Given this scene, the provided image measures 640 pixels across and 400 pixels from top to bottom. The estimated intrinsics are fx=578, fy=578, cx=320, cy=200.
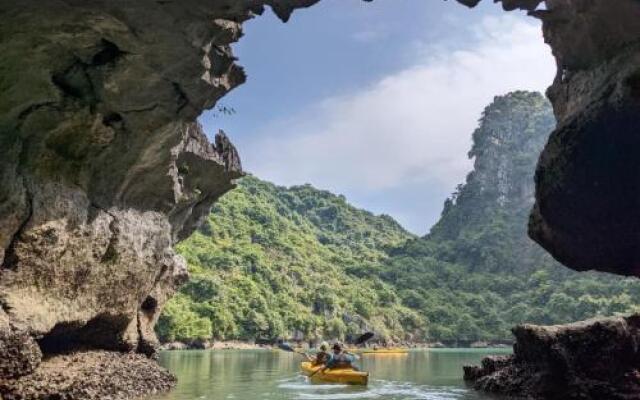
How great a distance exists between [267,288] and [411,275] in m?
33.0

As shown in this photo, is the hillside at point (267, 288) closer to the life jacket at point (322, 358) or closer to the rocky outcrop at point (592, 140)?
the life jacket at point (322, 358)

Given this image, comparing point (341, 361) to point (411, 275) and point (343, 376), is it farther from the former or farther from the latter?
point (411, 275)

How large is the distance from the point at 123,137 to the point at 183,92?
2314mm

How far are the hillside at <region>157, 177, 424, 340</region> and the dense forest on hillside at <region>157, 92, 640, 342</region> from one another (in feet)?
0.54

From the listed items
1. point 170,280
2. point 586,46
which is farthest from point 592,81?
point 170,280

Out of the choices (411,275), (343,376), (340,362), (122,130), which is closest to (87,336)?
(122,130)

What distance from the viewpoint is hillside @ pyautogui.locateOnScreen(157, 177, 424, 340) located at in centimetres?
5622

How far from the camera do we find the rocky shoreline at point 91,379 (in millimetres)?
10828

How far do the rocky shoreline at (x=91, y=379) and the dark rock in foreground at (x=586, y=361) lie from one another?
938 centimetres

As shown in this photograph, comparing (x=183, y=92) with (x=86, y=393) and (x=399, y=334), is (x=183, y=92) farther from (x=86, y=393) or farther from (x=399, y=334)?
(x=399, y=334)

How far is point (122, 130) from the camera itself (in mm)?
12836

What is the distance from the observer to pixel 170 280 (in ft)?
65.8

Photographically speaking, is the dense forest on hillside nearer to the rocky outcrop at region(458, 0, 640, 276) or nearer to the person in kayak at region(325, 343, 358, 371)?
the person in kayak at region(325, 343, 358, 371)

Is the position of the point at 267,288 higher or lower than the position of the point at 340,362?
higher
